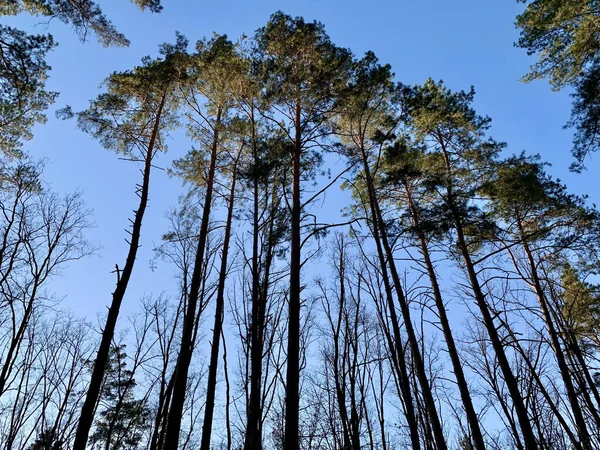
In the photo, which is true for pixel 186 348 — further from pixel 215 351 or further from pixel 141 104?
pixel 141 104

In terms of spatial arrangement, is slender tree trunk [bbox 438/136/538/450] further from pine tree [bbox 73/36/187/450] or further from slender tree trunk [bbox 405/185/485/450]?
pine tree [bbox 73/36/187/450]

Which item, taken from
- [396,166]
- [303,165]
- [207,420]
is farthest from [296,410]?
[396,166]

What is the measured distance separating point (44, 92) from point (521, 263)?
15721 mm

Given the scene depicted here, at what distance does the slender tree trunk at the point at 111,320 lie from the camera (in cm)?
613

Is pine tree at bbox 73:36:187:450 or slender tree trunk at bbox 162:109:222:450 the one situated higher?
pine tree at bbox 73:36:187:450

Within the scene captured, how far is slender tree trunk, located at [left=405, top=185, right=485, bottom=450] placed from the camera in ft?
27.3

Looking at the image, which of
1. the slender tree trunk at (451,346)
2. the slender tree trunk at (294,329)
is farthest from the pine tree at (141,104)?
the slender tree trunk at (451,346)

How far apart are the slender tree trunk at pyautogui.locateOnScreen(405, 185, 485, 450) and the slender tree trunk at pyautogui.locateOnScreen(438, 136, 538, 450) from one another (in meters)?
0.89

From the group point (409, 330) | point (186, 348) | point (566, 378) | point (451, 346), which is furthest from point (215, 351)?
point (566, 378)

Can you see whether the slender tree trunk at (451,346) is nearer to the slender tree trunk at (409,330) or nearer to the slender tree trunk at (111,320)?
the slender tree trunk at (409,330)

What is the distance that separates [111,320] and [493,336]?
875 cm

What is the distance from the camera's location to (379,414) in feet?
45.5

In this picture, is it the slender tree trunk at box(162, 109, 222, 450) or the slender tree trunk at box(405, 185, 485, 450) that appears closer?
the slender tree trunk at box(162, 109, 222, 450)

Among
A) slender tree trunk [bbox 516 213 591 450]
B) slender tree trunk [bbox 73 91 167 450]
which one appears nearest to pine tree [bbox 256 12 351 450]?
slender tree trunk [bbox 73 91 167 450]
